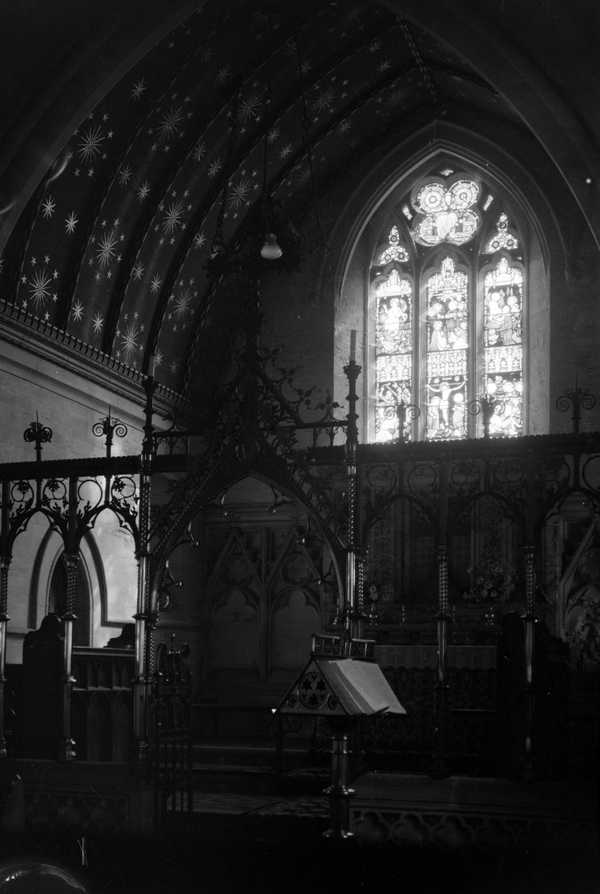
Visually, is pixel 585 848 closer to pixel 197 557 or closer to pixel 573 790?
pixel 573 790

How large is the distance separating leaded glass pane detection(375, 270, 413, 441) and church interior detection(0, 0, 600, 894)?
0.04m

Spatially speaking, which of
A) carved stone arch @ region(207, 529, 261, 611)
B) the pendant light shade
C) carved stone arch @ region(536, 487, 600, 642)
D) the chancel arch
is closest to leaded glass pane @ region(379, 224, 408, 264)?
the pendant light shade

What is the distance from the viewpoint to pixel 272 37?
38.4 ft

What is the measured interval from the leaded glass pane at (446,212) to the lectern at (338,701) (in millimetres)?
8908

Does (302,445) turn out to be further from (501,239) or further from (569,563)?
(569,563)

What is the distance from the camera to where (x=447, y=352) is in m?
13.7

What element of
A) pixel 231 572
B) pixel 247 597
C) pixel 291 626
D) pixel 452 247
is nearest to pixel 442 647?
pixel 291 626

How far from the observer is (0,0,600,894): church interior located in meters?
7.17

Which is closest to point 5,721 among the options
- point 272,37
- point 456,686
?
point 456,686

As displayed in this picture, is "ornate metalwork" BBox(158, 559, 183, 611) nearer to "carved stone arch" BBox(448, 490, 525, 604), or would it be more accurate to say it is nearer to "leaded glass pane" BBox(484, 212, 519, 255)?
"carved stone arch" BBox(448, 490, 525, 604)

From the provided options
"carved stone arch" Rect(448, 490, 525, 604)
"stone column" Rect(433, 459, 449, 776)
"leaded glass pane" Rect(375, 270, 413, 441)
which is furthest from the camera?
"leaded glass pane" Rect(375, 270, 413, 441)

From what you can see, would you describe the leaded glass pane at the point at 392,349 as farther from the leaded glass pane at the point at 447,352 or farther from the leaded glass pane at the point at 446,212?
the leaded glass pane at the point at 446,212

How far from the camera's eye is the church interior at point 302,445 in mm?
7168

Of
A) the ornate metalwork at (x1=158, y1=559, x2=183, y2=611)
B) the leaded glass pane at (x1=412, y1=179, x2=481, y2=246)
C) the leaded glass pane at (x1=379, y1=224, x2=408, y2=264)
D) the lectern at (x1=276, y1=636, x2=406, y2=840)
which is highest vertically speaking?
the leaded glass pane at (x1=412, y1=179, x2=481, y2=246)
